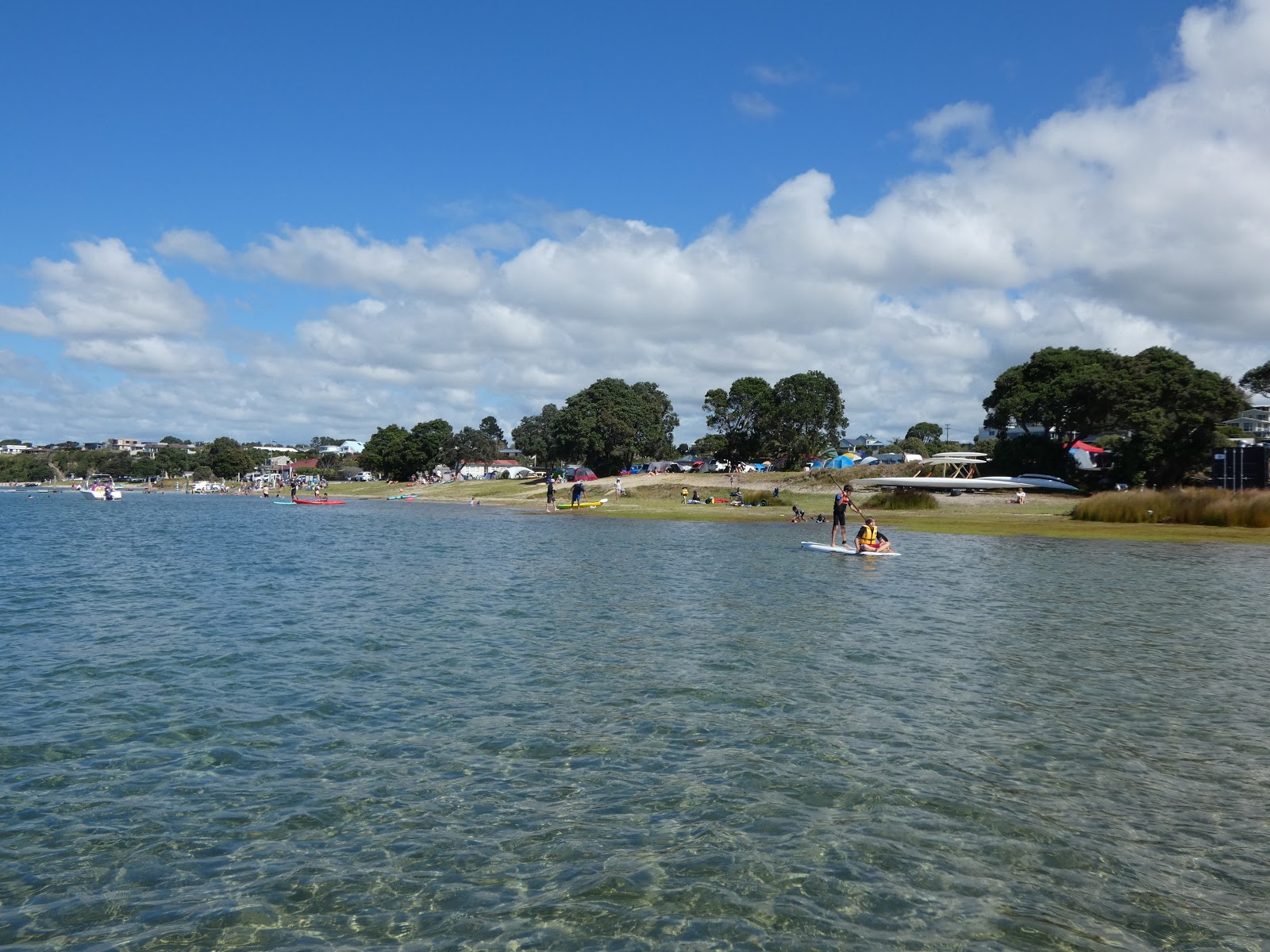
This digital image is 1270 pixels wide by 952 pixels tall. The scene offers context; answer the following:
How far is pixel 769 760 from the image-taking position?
1188 cm

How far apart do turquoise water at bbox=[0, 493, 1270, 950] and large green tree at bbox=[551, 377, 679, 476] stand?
345 ft

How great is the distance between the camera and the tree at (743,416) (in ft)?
408

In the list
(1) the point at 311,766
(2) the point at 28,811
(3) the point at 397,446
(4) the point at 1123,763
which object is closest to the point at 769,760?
(4) the point at 1123,763

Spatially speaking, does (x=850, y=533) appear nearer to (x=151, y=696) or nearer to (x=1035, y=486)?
(x=1035, y=486)

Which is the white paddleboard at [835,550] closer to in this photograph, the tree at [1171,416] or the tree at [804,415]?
the tree at [1171,416]

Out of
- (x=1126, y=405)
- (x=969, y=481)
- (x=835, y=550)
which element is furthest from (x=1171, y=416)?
(x=835, y=550)

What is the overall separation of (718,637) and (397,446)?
5723 inches

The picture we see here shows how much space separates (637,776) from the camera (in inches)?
440

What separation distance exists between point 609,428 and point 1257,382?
79.5m

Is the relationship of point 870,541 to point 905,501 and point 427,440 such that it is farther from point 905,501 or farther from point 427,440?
point 427,440

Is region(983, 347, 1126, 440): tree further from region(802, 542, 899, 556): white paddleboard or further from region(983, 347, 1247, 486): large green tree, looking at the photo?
region(802, 542, 899, 556): white paddleboard

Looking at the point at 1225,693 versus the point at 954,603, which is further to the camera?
the point at 954,603

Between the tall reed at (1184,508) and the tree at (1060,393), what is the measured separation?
25280 millimetres

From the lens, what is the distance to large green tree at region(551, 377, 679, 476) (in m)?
131
